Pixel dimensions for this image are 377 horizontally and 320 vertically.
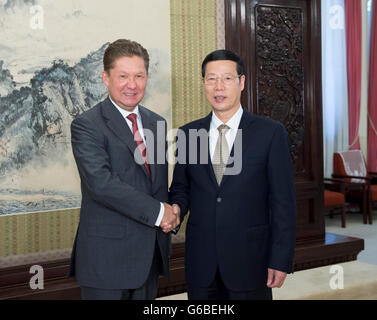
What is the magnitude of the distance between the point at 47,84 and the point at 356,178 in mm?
4853

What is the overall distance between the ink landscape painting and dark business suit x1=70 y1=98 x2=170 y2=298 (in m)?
1.52

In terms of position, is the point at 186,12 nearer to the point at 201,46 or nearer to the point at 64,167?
the point at 201,46

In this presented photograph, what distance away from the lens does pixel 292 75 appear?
4.12 meters

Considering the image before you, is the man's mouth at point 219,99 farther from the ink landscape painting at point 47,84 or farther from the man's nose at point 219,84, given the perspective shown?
the ink landscape painting at point 47,84

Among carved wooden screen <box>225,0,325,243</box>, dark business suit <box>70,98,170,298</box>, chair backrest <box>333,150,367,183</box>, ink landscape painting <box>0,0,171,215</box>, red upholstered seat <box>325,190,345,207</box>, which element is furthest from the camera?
chair backrest <box>333,150,367,183</box>

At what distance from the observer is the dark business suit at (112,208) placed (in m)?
1.68

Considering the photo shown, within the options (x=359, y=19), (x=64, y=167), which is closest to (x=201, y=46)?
(x=64, y=167)

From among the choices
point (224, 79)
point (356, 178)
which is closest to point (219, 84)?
point (224, 79)

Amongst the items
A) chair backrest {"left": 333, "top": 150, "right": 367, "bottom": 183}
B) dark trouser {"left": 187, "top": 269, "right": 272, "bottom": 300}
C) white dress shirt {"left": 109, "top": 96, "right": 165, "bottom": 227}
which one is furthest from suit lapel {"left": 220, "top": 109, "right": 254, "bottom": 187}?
chair backrest {"left": 333, "top": 150, "right": 367, "bottom": 183}

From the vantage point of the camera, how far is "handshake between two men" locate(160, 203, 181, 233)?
5.64 ft

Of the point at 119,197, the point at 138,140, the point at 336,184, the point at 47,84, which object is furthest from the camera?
the point at 336,184

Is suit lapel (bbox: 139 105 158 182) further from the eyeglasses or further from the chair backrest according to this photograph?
the chair backrest

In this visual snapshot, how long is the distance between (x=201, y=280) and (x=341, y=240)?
2701 millimetres

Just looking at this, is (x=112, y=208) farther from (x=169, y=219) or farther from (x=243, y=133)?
(x=243, y=133)
